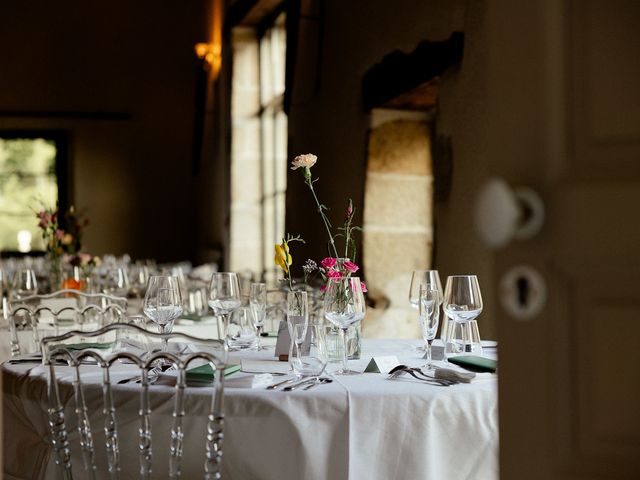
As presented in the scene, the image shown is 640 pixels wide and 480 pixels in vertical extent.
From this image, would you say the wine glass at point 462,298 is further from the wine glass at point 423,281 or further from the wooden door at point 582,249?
the wooden door at point 582,249

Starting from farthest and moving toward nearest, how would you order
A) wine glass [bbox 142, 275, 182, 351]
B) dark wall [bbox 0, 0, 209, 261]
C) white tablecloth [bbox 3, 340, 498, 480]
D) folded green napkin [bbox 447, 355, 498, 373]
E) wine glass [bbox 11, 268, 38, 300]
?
1. dark wall [bbox 0, 0, 209, 261]
2. wine glass [bbox 11, 268, 38, 300]
3. wine glass [bbox 142, 275, 182, 351]
4. folded green napkin [bbox 447, 355, 498, 373]
5. white tablecloth [bbox 3, 340, 498, 480]

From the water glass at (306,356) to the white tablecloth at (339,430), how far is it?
73 millimetres

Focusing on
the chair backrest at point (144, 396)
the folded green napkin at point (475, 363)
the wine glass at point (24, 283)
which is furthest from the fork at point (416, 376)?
the wine glass at point (24, 283)

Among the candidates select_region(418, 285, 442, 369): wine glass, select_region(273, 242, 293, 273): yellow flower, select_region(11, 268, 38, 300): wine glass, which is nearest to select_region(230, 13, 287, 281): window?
select_region(11, 268, 38, 300): wine glass

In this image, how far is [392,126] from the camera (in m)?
5.33

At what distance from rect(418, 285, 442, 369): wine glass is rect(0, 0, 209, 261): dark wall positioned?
1018 cm

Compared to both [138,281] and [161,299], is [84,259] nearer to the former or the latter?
[138,281]

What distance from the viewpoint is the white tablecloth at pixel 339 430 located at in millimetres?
2047

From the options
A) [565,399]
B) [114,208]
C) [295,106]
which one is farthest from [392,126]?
[114,208]

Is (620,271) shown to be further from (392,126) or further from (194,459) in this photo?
(392,126)

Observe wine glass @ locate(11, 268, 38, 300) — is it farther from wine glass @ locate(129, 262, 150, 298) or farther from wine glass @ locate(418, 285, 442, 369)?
wine glass @ locate(418, 285, 442, 369)

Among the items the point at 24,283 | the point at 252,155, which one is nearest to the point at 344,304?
the point at 24,283

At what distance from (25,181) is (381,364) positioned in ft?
34.7

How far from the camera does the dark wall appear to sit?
40.3 feet
